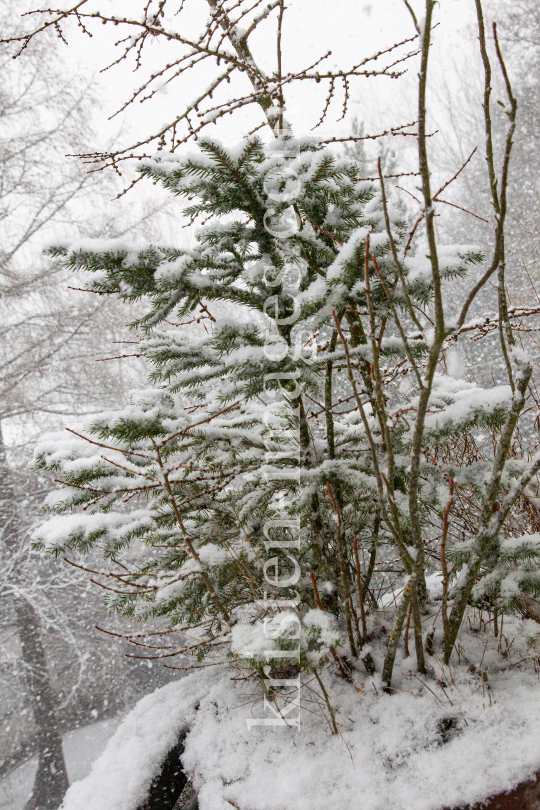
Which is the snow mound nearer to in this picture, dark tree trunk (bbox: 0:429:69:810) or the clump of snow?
the clump of snow

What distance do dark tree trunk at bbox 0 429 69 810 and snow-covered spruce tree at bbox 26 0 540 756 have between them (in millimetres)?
5443

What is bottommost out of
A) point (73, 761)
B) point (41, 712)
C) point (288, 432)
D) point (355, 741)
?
point (73, 761)

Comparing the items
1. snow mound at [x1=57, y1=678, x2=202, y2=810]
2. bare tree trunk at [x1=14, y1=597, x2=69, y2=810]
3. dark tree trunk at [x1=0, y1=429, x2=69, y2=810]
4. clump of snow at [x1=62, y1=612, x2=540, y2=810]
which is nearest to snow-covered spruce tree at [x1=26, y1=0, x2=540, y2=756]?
clump of snow at [x1=62, y1=612, x2=540, y2=810]

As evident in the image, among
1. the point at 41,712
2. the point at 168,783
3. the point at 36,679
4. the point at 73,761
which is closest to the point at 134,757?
the point at 168,783

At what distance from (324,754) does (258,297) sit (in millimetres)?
1419

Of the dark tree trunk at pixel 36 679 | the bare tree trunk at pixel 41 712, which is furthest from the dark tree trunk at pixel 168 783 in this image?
the bare tree trunk at pixel 41 712

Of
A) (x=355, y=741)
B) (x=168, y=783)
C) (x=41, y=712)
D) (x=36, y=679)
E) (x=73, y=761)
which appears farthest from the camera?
(x=73, y=761)

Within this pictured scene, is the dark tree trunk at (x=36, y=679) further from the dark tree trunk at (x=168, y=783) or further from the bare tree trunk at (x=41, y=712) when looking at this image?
the dark tree trunk at (x=168, y=783)

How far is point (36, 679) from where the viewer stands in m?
6.41

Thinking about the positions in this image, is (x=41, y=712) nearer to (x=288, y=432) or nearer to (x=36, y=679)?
(x=36, y=679)

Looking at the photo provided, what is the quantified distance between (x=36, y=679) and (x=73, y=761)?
7.10ft

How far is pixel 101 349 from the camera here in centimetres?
729

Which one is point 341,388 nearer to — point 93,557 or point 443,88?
point 93,557

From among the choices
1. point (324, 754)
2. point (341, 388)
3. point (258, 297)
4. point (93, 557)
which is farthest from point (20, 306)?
point (324, 754)
